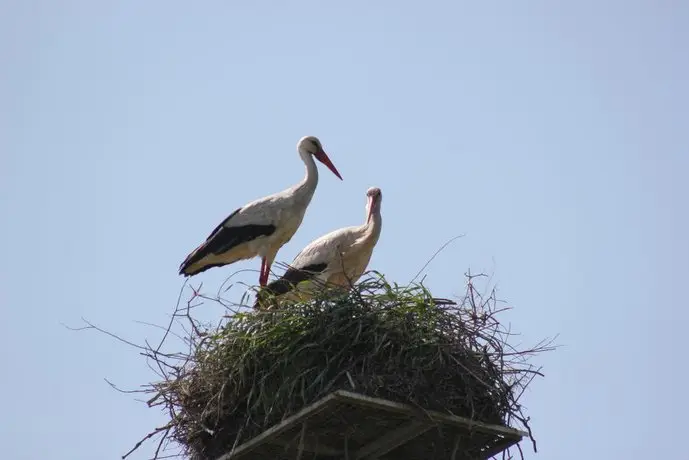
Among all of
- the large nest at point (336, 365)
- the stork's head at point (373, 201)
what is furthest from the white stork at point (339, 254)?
the large nest at point (336, 365)

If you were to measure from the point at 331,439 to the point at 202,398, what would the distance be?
3.17 ft

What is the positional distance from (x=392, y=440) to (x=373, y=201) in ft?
12.7

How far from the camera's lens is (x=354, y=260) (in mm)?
10766

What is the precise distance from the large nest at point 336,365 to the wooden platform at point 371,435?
99 mm

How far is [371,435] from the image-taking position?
7.58 meters

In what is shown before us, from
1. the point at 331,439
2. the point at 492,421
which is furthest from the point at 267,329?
the point at 492,421

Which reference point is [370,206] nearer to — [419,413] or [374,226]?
[374,226]

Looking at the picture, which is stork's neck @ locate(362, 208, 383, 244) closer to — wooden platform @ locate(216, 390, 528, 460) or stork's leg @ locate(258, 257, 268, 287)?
stork's leg @ locate(258, 257, 268, 287)

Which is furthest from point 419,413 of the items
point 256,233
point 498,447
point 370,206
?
point 256,233

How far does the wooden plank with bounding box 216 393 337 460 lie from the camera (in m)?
7.16

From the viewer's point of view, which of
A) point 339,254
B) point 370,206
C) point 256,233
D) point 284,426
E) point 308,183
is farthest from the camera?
point 308,183

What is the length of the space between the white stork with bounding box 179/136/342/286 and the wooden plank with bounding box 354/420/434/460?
12.9 ft

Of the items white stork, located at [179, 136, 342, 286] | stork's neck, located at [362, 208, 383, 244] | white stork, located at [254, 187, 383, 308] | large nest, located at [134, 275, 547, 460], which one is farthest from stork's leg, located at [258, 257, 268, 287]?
large nest, located at [134, 275, 547, 460]

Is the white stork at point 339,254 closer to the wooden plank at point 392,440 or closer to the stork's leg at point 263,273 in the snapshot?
the stork's leg at point 263,273
